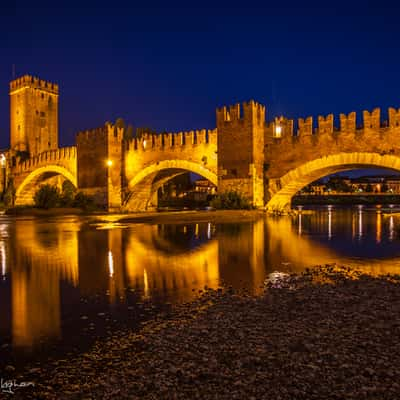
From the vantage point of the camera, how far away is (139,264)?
7.18 meters

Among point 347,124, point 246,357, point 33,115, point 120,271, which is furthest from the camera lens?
point 33,115

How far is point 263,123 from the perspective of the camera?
22047 mm

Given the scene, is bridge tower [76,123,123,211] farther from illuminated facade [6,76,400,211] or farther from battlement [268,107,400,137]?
battlement [268,107,400,137]

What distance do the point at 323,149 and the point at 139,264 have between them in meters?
14.9

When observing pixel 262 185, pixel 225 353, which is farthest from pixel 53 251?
pixel 262 185

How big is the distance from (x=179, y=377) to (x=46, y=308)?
2.37 m

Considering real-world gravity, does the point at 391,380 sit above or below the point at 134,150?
below

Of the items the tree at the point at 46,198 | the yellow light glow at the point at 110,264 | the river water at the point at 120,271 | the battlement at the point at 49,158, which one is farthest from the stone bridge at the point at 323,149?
the battlement at the point at 49,158

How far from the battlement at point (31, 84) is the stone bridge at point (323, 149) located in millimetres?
34706

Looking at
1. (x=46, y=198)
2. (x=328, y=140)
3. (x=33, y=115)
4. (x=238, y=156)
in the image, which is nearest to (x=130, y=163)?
(x=46, y=198)

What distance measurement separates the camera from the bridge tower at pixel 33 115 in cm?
4578

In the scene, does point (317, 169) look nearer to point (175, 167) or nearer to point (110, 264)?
point (175, 167)

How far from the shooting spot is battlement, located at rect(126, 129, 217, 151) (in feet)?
79.9

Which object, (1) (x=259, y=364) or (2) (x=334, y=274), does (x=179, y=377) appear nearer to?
(1) (x=259, y=364)
